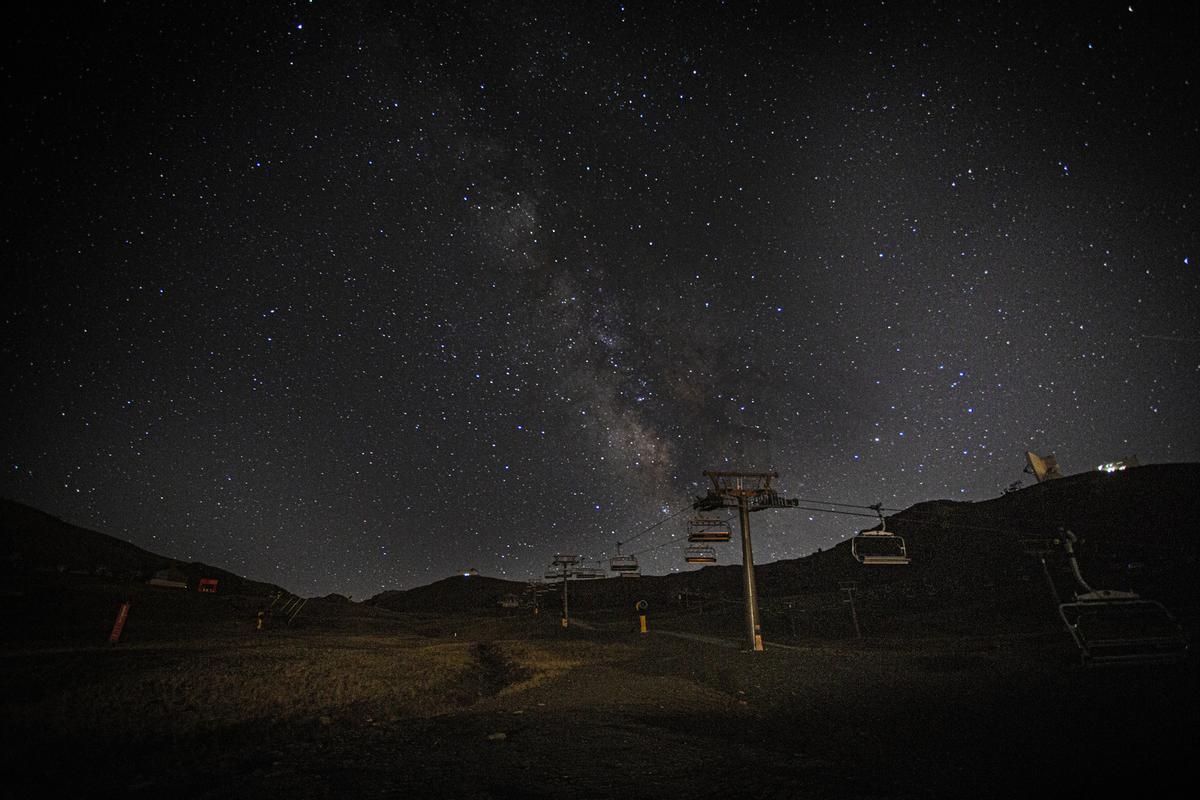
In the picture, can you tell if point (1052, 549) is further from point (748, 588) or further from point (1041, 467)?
point (1041, 467)

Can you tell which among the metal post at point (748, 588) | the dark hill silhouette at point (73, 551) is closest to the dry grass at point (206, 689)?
the metal post at point (748, 588)

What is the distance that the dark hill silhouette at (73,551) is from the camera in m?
68.9

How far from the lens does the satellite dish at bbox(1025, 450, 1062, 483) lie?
56303 millimetres

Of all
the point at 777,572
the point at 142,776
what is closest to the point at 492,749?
the point at 142,776

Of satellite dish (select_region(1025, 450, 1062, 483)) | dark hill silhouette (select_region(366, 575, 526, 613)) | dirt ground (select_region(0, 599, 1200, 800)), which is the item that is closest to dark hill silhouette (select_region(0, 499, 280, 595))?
dark hill silhouette (select_region(366, 575, 526, 613))

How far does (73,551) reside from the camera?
83062 millimetres

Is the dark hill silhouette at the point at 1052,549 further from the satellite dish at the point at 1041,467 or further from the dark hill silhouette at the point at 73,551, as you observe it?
the dark hill silhouette at the point at 73,551

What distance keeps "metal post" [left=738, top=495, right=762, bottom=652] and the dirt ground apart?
352 inches

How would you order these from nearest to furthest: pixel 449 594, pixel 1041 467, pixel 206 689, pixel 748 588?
pixel 206 689
pixel 748 588
pixel 1041 467
pixel 449 594

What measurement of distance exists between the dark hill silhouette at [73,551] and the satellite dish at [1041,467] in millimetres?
104730

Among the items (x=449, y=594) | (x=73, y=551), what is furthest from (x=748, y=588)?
(x=449, y=594)

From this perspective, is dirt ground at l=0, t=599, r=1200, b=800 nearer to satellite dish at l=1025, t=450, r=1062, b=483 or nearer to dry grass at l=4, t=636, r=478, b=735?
dry grass at l=4, t=636, r=478, b=735

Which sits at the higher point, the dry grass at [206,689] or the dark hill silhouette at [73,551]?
the dark hill silhouette at [73,551]

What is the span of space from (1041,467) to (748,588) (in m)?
52.1
